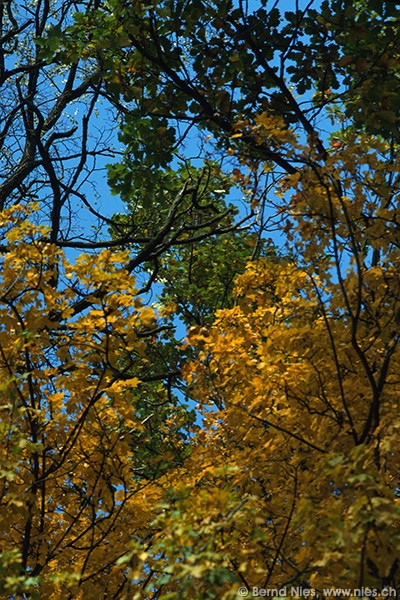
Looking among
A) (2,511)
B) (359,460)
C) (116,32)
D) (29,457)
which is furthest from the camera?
(116,32)

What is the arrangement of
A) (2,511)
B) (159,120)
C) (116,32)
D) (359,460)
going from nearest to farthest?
1. (359,460)
2. (2,511)
3. (116,32)
4. (159,120)

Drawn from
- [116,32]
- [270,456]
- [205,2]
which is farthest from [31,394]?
[205,2]

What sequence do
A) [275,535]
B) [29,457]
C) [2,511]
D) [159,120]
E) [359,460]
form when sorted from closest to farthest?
[359,460], [2,511], [275,535], [29,457], [159,120]

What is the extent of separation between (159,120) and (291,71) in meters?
1.46

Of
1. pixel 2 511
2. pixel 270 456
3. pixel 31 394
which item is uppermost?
pixel 31 394

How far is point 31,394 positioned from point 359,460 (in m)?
2.61

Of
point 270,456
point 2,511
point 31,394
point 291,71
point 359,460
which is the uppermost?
point 291,71

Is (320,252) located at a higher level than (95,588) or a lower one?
higher

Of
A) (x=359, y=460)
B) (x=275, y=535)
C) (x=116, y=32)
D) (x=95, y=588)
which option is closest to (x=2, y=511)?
(x=95, y=588)

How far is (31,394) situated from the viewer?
569cm

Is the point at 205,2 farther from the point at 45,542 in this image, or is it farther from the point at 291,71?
the point at 45,542

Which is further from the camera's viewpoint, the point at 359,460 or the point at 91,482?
the point at 91,482

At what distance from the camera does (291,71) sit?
849cm

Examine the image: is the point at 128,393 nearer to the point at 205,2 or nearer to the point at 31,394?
the point at 31,394
